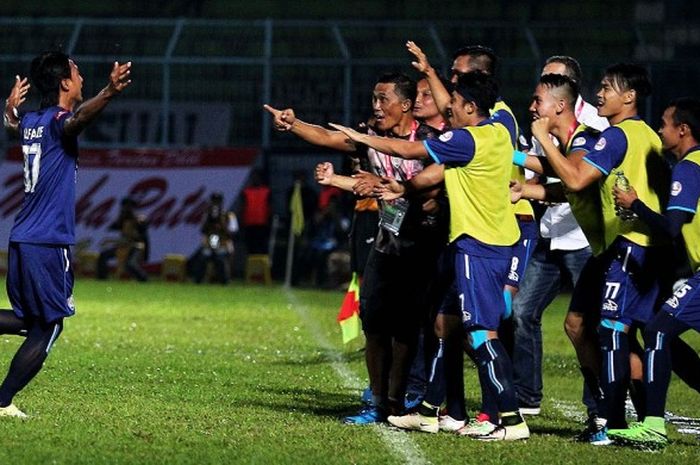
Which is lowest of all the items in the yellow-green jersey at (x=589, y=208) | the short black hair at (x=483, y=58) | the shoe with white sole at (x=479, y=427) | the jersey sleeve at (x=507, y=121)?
the shoe with white sole at (x=479, y=427)

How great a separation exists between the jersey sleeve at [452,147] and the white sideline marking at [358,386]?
5.36 feet

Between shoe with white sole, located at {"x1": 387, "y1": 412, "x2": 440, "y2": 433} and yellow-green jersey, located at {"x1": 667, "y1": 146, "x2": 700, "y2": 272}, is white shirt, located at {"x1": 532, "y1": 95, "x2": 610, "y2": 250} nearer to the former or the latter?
yellow-green jersey, located at {"x1": 667, "y1": 146, "x2": 700, "y2": 272}

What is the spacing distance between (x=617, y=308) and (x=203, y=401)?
10.3 feet

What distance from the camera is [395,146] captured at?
976cm

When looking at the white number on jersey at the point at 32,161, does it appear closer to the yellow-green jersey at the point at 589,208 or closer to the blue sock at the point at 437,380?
the blue sock at the point at 437,380

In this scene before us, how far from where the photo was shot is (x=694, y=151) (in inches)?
388

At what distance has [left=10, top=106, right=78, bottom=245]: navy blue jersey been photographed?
1004 centimetres

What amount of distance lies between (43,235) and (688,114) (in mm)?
3875

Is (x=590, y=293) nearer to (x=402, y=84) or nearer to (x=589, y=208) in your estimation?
(x=589, y=208)

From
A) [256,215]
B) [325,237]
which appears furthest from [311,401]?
[256,215]

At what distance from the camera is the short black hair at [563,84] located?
33.5 feet

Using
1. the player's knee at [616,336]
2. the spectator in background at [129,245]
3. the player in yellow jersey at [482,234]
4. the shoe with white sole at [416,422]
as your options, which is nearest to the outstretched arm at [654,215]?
the player's knee at [616,336]

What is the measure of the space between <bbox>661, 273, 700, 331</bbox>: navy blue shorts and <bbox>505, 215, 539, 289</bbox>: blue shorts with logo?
3.40ft

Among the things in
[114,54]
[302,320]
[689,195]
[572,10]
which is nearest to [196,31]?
[114,54]
